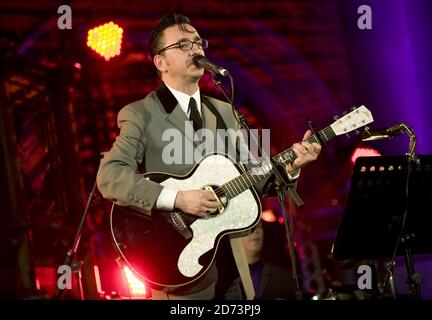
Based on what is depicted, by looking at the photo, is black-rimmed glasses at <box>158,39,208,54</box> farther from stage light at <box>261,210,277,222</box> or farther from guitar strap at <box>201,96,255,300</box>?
stage light at <box>261,210,277,222</box>

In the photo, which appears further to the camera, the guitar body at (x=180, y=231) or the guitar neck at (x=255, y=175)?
the guitar neck at (x=255, y=175)

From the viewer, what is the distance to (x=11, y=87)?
698 centimetres

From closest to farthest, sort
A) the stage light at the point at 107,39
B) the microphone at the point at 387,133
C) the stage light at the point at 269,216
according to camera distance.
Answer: the microphone at the point at 387,133 < the stage light at the point at 107,39 < the stage light at the point at 269,216

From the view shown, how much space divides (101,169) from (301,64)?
5340 mm

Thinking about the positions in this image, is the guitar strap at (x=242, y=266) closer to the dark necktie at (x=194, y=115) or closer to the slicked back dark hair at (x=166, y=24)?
the dark necktie at (x=194, y=115)

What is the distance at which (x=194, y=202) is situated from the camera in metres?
3.46

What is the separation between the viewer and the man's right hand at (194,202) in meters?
3.45

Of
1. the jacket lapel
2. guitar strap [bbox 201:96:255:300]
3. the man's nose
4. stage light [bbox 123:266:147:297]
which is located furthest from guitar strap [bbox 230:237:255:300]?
stage light [bbox 123:266:147:297]

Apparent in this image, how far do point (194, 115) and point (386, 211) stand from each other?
125 cm

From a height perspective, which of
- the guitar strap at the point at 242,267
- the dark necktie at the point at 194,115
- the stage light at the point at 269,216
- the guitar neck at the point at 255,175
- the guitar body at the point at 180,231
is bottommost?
the stage light at the point at 269,216

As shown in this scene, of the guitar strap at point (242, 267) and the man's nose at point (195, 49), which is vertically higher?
the man's nose at point (195, 49)

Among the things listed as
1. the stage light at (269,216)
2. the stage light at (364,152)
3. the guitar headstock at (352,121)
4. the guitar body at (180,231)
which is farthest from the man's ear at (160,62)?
Answer: the stage light at (364,152)
